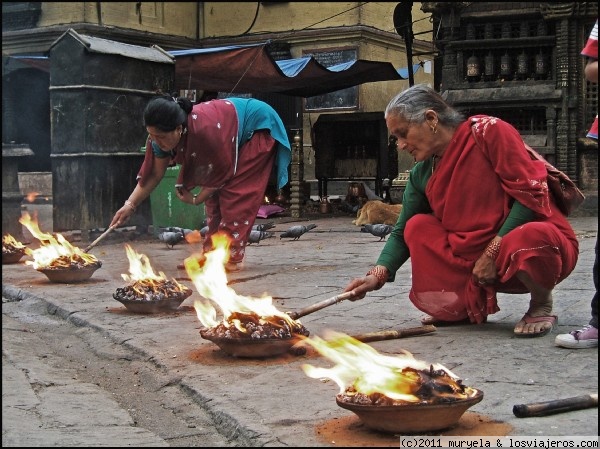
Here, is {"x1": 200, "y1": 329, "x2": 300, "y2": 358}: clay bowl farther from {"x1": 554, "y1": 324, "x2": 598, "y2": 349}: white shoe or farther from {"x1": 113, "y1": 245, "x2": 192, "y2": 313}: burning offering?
{"x1": 113, "y1": 245, "x2": 192, "y2": 313}: burning offering

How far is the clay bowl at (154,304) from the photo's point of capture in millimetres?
6125

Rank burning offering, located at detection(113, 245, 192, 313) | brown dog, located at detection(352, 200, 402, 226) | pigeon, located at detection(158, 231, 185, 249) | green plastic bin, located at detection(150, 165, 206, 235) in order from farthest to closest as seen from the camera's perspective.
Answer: brown dog, located at detection(352, 200, 402, 226) < green plastic bin, located at detection(150, 165, 206, 235) < pigeon, located at detection(158, 231, 185, 249) < burning offering, located at detection(113, 245, 192, 313)

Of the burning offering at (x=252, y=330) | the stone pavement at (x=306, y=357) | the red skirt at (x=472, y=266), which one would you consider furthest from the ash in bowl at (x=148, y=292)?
the red skirt at (x=472, y=266)

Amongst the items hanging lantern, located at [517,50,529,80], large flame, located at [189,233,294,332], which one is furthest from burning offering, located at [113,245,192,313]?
hanging lantern, located at [517,50,529,80]

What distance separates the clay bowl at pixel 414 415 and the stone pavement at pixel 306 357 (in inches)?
3.3

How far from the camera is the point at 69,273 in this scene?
25.4 ft

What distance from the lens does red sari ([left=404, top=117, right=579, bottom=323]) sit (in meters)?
4.66

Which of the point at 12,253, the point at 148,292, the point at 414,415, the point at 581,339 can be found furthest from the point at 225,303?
the point at 12,253

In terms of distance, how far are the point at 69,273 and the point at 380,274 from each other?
12.0ft

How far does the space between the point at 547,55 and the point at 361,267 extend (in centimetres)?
728

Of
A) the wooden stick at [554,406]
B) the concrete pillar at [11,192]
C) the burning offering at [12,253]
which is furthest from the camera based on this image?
the concrete pillar at [11,192]

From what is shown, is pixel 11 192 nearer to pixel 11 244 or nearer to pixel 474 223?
pixel 11 244

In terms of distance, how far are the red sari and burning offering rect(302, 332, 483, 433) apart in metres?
1.49

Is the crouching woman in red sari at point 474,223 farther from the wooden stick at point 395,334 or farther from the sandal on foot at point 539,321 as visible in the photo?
the wooden stick at point 395,334
